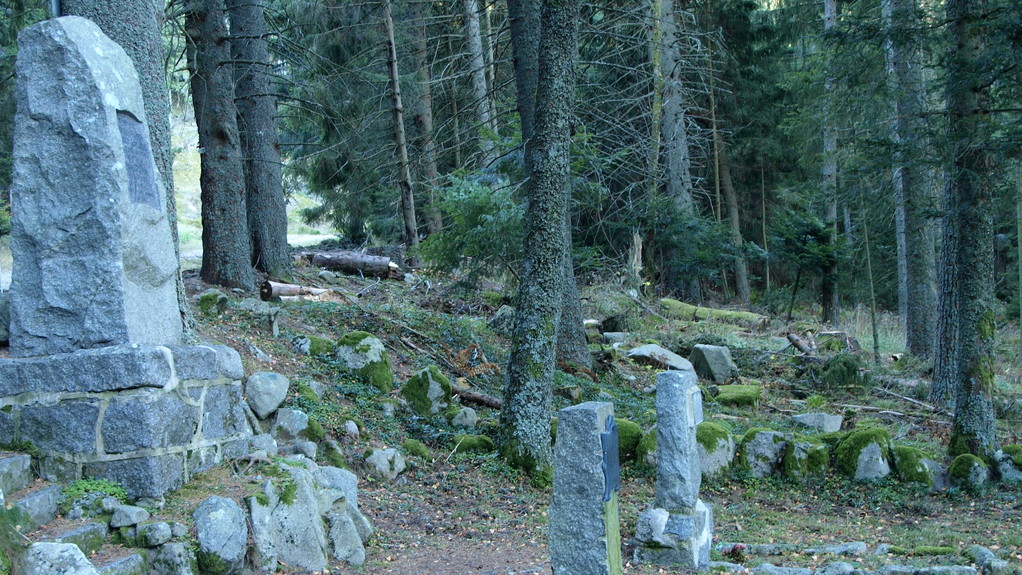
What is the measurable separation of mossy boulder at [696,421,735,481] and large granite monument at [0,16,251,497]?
576cm

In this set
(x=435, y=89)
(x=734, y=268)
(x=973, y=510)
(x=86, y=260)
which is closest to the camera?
(x=86, y=260)

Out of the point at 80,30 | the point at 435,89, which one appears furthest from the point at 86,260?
the point at 435,89

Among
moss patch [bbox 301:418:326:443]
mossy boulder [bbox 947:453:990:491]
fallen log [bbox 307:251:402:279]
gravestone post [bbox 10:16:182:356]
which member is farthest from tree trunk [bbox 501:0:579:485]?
fallen log [bbox 307:251:402:279]

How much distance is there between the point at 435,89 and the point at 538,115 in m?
12.6

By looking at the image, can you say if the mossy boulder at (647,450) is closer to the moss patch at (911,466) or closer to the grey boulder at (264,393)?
the moss patch at (911,466)

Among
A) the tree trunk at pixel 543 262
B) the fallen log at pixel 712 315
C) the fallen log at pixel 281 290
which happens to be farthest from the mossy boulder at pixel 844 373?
the fallen log at pixel 281 290

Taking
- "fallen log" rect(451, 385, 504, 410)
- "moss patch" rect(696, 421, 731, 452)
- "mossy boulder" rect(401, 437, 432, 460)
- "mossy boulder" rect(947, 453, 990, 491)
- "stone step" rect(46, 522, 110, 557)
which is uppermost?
"stone step" rect(46, 522, 110, 557)

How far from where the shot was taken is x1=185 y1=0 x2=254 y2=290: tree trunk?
37.1 ft

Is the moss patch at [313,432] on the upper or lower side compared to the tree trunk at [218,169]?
lower

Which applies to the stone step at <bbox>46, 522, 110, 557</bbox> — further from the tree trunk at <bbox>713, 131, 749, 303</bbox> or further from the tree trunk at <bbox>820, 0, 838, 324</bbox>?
the tree trunk at <bbox>713, 131, 749, 303</bbox>

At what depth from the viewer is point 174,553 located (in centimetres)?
448

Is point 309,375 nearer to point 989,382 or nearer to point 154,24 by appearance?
point 154,24

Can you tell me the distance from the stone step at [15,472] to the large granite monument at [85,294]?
0.39ft

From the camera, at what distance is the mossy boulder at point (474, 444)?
338 inches
